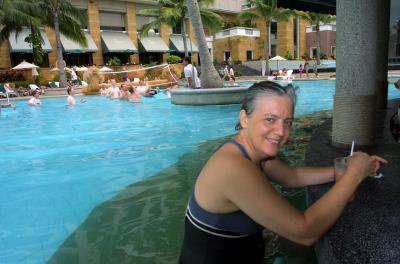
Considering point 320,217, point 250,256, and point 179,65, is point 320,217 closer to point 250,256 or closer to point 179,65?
point 250,256

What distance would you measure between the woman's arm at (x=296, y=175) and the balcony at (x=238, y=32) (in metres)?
44.6

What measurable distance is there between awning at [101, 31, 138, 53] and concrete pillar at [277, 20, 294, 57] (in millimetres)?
18601

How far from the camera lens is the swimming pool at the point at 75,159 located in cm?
404

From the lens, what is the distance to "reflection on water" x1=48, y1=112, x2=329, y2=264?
320 centimetres

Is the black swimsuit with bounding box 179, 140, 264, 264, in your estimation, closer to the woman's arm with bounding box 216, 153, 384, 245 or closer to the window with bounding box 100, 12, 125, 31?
the woman's arm with bounding box 216, 153, 384, 245

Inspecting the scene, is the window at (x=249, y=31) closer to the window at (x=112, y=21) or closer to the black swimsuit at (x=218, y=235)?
the window at (x=112, y=21)

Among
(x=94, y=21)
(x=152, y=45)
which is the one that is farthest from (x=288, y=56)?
(x=94, y=21)

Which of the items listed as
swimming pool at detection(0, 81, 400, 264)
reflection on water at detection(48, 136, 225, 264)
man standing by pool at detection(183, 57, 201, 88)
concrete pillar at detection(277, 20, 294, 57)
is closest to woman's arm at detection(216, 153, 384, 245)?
swimming pool at detection(0, 81, 400, 264)

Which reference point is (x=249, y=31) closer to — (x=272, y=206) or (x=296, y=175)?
(x=296, y=175)

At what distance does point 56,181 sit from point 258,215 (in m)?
4.74

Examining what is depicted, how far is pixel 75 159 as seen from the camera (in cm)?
689

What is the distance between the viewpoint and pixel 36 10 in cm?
2625

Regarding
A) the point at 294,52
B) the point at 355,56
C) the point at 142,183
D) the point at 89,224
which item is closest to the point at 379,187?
the point at 355,56

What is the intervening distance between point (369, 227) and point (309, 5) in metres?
10.3
